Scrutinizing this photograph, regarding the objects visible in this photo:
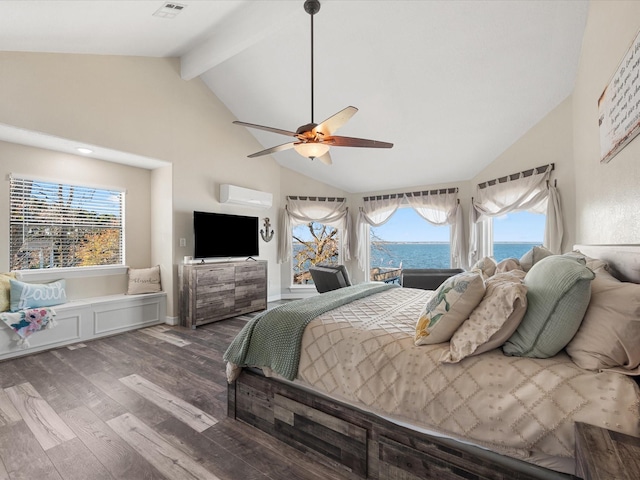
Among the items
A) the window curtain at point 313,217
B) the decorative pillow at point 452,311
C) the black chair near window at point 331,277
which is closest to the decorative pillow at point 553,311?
the decorative pillow at point 452,311

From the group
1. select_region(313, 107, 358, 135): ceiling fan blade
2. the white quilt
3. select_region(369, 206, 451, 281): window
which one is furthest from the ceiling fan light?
select_region(369, 206, 451, 281): window

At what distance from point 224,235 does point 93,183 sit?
1.82 meters

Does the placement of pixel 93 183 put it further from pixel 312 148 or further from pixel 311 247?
pixel 311 247

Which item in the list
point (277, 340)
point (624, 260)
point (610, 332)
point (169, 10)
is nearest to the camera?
point (610, 332)

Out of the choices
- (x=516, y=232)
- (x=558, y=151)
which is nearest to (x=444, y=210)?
(x=516, y=232)

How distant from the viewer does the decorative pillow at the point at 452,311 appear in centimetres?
139

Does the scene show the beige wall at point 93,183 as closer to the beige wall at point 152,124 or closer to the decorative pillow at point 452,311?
the beige wall at point 152,124

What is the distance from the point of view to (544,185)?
3.79 meters

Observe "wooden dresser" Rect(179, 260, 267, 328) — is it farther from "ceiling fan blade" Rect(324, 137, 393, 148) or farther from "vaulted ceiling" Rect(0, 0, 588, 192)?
"ceiling fan blade" Rect(324, 137, 393, 148)

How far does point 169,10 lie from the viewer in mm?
2879

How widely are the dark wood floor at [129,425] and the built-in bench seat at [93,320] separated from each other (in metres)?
0.18

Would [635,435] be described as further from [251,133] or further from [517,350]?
[251,133]

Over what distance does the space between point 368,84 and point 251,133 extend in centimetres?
253

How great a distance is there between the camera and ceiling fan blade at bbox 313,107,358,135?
7.41 feet
